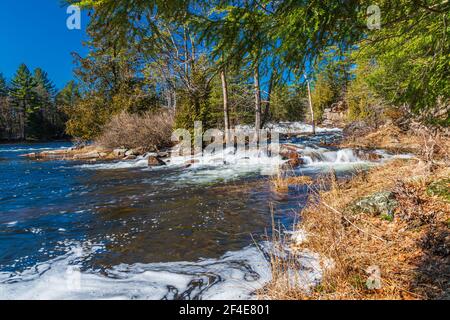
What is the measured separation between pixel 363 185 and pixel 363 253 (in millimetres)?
3573

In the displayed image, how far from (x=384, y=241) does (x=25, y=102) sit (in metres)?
70.4

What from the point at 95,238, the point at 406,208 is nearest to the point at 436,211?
the point at 406,208

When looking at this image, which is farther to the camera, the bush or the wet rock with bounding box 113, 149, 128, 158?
the bush

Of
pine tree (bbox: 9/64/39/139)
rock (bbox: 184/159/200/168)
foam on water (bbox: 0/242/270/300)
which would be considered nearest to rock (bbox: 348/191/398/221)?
foam on water (bbox: 0/242/270/300)

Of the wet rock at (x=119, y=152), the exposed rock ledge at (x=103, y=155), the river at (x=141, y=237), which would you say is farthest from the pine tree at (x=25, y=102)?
the river at (x=141, y=237)

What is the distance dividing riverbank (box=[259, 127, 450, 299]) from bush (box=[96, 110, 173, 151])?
17.3m

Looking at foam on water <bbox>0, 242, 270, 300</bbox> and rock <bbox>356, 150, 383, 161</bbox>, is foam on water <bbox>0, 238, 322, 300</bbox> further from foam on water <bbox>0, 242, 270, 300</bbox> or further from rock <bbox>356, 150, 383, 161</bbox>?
rock <bbox>356, 150, 383, 161</bbox>

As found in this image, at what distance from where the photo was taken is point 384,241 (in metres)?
3.86

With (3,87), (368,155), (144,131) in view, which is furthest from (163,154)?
(3,87)

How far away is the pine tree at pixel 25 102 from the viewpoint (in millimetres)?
55728

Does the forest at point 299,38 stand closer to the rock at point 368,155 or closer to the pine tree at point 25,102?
the rock at point 368,155

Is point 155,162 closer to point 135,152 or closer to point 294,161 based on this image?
point 135,152

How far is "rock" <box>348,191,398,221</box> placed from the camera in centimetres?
463

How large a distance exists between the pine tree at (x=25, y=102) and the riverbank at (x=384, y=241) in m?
62.9
